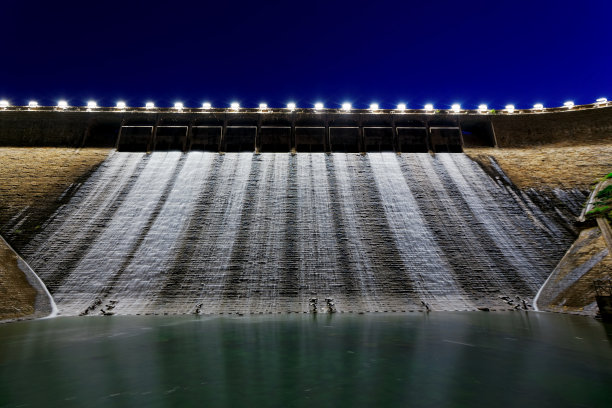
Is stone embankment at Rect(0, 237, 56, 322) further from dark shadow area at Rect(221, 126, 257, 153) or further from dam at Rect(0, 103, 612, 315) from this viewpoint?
dark shadow area at Rect(221, 126, 257, 153)

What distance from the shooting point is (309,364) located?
23.8ft

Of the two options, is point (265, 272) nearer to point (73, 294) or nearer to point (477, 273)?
point (73, 294)

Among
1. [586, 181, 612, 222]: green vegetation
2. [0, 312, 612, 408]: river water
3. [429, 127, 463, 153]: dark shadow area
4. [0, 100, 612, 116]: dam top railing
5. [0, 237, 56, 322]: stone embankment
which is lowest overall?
[0, 312, 612, 408]: river water

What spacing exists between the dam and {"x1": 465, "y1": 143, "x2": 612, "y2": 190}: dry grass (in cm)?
110

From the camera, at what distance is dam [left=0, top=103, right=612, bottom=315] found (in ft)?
51.8

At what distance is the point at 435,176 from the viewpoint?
25.5 metres

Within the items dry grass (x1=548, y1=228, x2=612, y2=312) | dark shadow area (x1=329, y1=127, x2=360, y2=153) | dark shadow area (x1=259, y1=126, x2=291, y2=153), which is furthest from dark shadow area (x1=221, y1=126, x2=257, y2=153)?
dry grass (x1=548, y1=228, x2=612, y2=312)

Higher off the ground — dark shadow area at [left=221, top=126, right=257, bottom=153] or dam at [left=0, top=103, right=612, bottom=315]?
dark shadow area at [left=221, top=126, right=257, bottom=153]

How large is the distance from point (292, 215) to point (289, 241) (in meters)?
2.54

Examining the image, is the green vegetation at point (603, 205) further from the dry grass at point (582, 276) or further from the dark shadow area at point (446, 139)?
the dark shadow area at point (446, 139)

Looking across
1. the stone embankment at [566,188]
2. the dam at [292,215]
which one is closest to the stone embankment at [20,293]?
the dam at [292,215]

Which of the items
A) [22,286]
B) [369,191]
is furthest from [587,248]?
[22,286]

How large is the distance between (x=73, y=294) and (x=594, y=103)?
41.7 metres

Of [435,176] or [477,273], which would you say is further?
[435,176]
